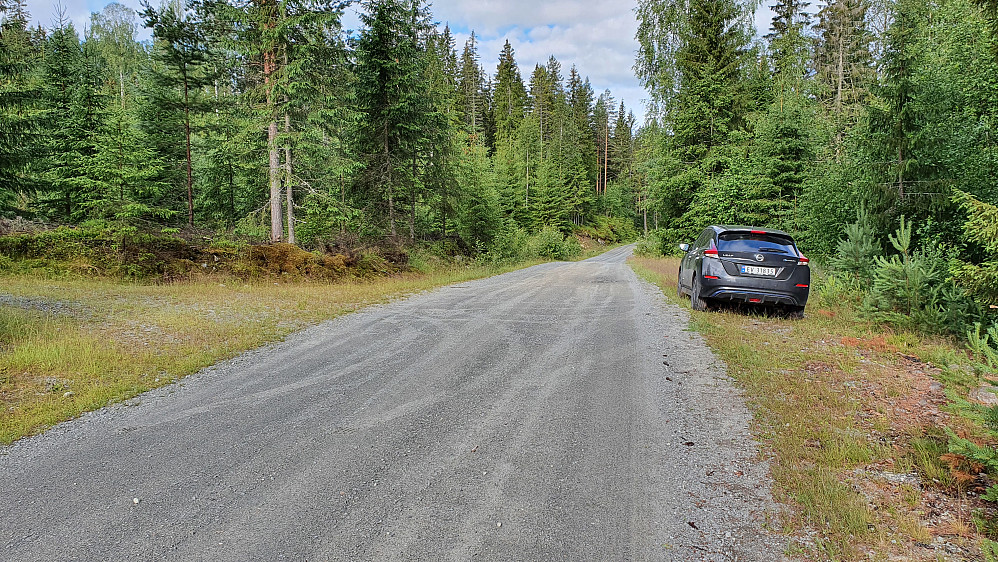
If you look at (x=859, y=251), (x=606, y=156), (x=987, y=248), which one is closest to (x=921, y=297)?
(x=859, y=251)

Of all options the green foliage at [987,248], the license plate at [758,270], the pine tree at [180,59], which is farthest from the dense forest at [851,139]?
the pine tree at [180,59]

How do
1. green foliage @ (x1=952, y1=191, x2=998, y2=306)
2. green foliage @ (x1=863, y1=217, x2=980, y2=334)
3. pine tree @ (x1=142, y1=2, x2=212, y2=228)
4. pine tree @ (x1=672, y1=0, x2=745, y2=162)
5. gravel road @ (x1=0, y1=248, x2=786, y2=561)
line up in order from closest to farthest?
gravel road @ (x1=0, y1=248, x2=786, y2=561)
green foliage @ (x1=952, y1=191, x2=998, y2=306)
green foliage @ (x1=863, y1=217, x2=980, y2=334)
pine tree @ (x1=142, y1=2, x2=212, y2=228)
pine tree @ (x1=672, y1=0, x2=745, y2=162)

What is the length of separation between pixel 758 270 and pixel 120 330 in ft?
35.0

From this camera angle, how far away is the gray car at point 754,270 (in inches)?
336

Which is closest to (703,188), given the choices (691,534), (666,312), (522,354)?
(666,312)

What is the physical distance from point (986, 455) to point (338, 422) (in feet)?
14.5

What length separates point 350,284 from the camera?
46.1 feet

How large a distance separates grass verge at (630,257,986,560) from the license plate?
1.54 m

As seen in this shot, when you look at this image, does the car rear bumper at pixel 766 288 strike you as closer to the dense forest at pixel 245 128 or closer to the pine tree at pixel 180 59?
the dense forest at pixel 245 128

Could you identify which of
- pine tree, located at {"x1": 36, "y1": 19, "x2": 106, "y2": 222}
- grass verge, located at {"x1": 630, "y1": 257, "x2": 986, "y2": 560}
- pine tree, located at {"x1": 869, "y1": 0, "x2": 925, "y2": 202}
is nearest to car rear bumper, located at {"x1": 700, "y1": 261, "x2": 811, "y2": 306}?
grass verge, located at {"x1": 630, "y1": 257, "x2": 986, "y2": 560}

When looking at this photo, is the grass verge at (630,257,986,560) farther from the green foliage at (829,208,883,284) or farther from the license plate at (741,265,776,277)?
the green foliage at (829,208,883,284)

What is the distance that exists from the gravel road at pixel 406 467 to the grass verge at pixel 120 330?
0.53 metres

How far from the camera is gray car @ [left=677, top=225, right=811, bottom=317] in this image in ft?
28.0

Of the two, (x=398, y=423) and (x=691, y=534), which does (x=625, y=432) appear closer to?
(x=691, y=534)
